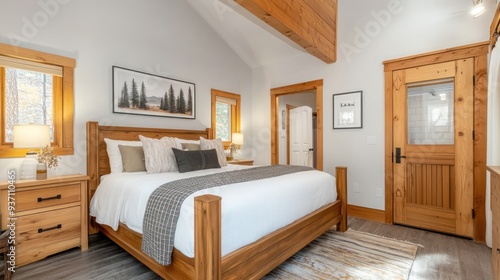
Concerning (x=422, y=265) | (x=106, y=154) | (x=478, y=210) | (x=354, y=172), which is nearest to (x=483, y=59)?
(x=478, y=210)

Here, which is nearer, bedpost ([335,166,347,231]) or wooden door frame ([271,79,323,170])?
bedpost ([335,166,347,231])

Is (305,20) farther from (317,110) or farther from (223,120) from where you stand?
(223,120)

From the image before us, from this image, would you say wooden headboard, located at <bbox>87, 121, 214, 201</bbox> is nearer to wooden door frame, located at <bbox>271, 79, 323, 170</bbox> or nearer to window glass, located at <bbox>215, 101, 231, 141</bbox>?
window glass, located at <bbox>215, 101, 231, 141</bbox>

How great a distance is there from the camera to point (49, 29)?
2.66 meters

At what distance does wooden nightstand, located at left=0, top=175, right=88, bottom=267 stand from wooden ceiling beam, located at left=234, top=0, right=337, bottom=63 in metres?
2.41

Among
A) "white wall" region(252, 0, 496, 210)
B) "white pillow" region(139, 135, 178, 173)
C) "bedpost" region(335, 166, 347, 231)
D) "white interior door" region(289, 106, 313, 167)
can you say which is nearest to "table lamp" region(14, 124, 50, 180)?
"white pillow" region(139, 135, 178, 173)

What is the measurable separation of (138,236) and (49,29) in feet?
8.03

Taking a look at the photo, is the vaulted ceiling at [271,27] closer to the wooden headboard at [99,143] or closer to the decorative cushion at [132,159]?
the decorative cushion at [132,159]

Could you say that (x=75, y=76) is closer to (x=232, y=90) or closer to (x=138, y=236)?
(x=138, y=236)

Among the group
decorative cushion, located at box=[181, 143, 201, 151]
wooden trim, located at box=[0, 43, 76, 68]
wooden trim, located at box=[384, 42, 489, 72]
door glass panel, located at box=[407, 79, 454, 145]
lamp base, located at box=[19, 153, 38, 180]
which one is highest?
wooden trim, located at box=[384, 42, 489, 72]

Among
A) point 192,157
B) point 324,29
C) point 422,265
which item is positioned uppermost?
point 324,29

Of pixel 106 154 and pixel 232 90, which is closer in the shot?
pixel 106 154

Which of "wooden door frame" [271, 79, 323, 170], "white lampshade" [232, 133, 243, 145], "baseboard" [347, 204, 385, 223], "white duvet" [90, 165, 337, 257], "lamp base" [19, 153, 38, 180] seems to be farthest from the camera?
"white lampshade" [232, 133, 243, 145]

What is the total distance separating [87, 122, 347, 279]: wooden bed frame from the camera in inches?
55.2
